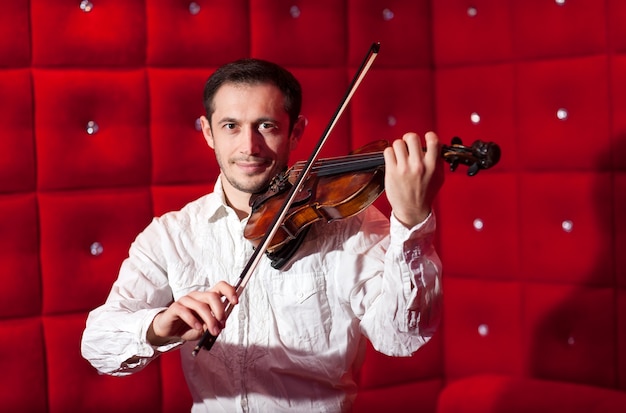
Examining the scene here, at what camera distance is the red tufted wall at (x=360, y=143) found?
2.12 meters

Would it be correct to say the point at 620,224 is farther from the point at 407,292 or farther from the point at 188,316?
the point at 188,316

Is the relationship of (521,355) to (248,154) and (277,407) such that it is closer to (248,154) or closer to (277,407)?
(277,407)

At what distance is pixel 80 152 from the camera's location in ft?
7.07

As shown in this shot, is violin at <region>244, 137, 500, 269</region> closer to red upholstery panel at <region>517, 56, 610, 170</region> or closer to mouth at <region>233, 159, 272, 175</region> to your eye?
mouth at <region>233, 159, 272, 175</region>

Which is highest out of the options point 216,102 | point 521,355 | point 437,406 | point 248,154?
point 216,102

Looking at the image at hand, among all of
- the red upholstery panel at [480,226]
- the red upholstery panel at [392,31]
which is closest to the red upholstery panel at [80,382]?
the red upholstery panel at [480,226]

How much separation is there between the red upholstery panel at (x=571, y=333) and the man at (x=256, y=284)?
2.55 feet

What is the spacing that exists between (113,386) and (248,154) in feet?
2.81

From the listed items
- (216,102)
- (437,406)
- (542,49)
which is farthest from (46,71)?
(437,406)

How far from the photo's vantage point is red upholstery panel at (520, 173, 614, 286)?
89.4 inches

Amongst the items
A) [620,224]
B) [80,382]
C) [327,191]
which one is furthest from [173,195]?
[620,224]

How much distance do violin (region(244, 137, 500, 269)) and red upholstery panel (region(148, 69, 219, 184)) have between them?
0.56 metres

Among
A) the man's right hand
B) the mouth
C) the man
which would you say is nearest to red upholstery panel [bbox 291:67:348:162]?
the man

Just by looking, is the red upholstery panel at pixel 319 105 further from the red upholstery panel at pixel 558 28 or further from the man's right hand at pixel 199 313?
the man's right hand at pixel 199 313
